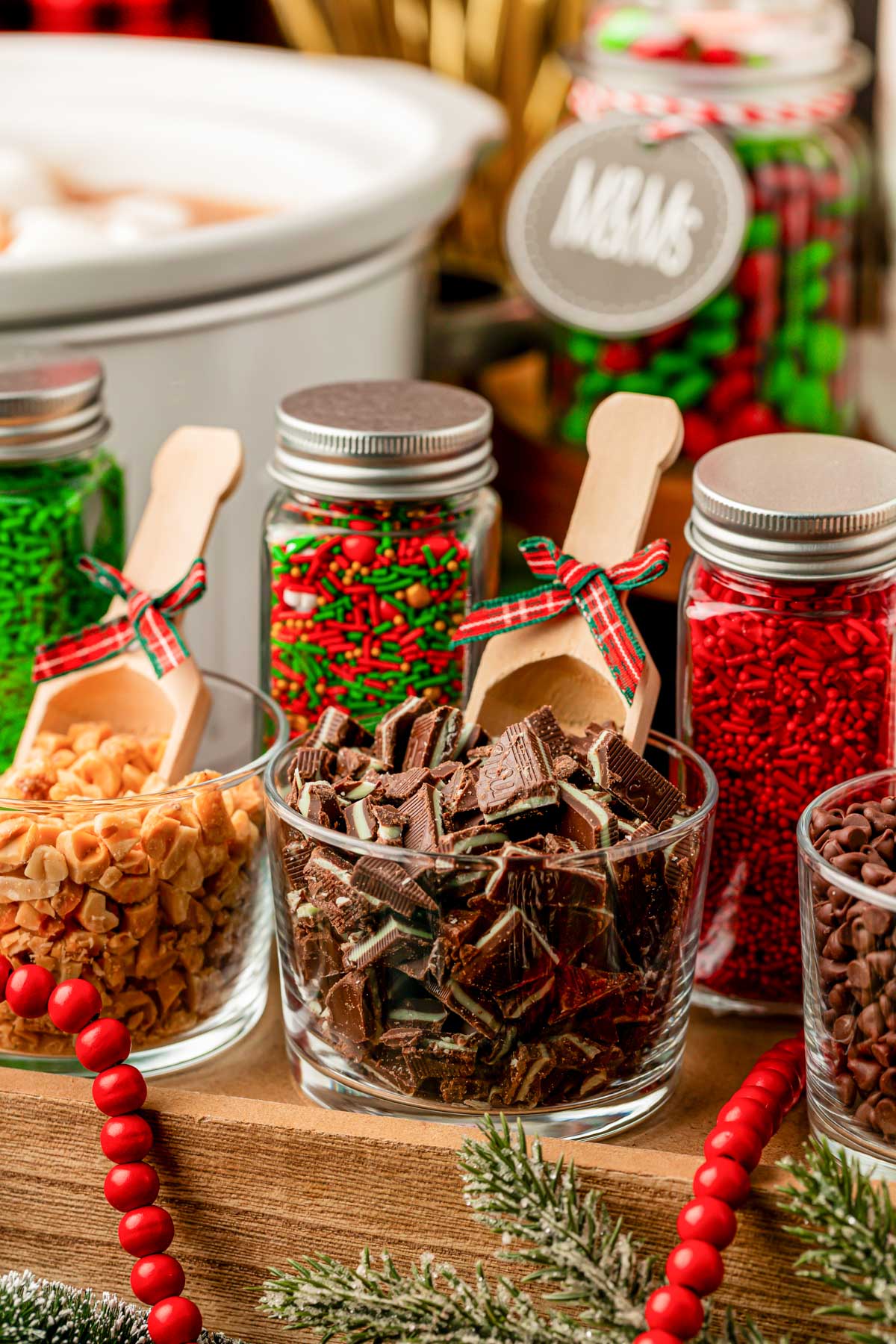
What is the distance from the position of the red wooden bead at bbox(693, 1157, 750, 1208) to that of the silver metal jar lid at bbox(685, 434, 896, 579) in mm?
251

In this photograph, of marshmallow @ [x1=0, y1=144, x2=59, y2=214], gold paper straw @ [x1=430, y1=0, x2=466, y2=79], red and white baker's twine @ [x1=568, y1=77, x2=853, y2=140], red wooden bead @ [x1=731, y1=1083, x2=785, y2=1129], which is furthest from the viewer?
gold paper straw @ [x1=430, y1=0, x2=466, y2=79]

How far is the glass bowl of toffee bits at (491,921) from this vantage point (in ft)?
1.98

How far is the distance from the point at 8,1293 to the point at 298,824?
0.23 m

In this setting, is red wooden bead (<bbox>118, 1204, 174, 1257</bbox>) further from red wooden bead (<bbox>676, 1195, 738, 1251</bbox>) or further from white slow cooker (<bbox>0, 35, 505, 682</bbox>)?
white slow cooker (<bbox>0, 35, 505, 682</bbox>)

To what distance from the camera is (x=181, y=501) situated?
33.4 inches

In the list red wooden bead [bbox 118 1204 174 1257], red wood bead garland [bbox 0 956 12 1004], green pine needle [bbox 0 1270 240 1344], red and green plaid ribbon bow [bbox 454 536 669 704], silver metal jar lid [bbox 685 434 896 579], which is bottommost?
green pine needle [bbox 0 1270 240 1344]

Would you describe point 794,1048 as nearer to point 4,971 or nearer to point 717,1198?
point 717,1198

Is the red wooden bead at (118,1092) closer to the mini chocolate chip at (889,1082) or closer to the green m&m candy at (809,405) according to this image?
the mini chocolate chip at (889,1082)

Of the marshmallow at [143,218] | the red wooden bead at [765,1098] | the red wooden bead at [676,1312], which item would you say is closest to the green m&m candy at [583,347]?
the marshmallow at [143,218]

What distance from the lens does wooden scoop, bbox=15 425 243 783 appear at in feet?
2.68

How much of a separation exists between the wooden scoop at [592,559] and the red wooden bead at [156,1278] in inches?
11.4

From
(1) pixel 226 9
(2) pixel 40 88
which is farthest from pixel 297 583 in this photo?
(1) pixel 226 9

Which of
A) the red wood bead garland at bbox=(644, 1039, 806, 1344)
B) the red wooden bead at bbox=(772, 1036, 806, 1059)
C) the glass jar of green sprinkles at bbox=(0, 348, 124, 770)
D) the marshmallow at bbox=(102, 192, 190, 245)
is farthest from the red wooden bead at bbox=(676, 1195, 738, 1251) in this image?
the marshmallow at bbox=(102, 192, 190, 245)

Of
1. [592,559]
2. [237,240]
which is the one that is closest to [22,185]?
[237,240]
